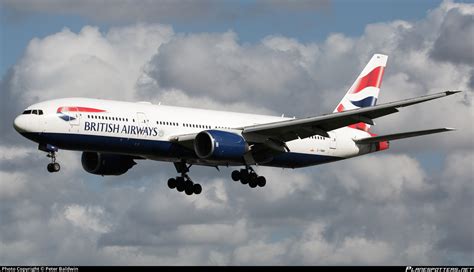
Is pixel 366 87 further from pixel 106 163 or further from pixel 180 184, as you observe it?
pixel 106 163

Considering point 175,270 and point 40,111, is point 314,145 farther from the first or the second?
point 175,270

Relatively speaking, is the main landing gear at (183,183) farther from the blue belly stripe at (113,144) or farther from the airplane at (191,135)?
the blue belly stripe at (113,144)

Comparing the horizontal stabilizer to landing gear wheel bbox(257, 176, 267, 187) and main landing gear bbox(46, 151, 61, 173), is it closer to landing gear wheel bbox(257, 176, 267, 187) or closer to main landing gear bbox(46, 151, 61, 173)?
landing gear wheel bbox(257, 176, 267, 187)

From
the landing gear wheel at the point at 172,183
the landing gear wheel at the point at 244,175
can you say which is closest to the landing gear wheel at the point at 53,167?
the landing gear wheel at the point at 172,183

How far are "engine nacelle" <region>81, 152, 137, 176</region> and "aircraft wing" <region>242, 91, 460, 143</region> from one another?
9083 mm

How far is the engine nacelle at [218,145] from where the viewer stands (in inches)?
2479

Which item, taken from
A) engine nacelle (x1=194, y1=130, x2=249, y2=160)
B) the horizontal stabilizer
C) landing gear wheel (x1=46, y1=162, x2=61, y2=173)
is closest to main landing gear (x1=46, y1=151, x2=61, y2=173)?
landing gear wheel (x1=46, y1=162, x2=61, y2=173)

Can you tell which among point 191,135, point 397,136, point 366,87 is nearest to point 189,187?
point 191,135

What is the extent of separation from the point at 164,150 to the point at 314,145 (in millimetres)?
11603

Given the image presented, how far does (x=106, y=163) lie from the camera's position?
69.6 m

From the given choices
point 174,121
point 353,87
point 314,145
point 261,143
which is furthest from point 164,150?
point 353,87

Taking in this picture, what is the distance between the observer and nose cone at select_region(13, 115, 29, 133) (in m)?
59.7

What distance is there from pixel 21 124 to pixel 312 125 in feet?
56.0

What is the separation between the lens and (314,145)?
70438 millimetres
